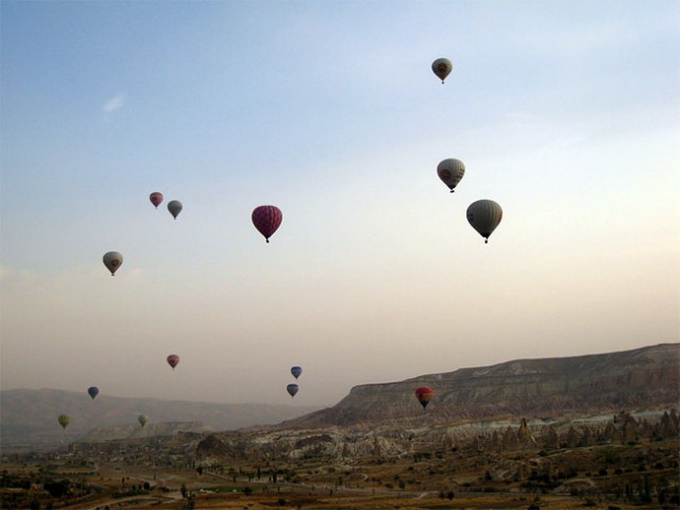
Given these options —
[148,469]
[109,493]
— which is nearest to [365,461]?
[148,469]

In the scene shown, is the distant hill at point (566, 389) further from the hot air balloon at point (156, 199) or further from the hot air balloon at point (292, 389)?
the hot air balloon at point (156, 199)

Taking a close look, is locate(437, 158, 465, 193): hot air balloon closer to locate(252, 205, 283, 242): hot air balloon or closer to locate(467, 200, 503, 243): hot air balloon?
locate(467, 200, 503, 243): hot air balloon

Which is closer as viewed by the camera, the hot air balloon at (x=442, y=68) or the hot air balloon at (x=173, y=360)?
the hot air balloon at (x=442, y=68)

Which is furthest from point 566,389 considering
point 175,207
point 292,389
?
point 175,207

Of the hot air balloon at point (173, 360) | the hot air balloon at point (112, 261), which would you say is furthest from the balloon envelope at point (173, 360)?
the hot air balloon at point (112, 261)

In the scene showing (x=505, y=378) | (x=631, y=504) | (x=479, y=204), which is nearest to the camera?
(x=631, y=504)

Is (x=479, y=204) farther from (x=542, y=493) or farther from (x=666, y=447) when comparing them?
(x=666, y=447)

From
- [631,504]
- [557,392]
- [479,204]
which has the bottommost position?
[631,504]
